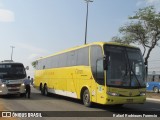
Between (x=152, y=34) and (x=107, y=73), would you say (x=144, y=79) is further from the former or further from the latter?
(x=152, y=34)

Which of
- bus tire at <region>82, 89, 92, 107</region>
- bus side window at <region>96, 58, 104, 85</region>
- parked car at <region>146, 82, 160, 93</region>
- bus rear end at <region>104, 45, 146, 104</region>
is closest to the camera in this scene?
bus rear end at <region>104, 45, 146, 104</region>

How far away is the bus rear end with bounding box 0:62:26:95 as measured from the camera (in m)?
23.0

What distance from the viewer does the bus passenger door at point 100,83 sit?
52.1ft

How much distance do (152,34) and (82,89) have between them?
2137 cm

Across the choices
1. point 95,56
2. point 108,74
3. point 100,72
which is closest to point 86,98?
point 100,72

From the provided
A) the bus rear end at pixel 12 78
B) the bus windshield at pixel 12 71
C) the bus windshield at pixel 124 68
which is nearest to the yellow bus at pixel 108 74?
the bus windshield at pixel 124 68

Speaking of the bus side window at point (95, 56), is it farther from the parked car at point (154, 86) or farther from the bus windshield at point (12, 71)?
the parked car at point (154, 86)

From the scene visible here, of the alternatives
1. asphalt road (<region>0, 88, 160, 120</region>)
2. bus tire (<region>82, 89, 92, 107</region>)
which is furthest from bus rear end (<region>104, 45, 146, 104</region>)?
bus tire (<region>82, 89, 92, 107</region>)

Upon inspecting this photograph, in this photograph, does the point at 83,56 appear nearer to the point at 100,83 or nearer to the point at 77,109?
the point at 100,83

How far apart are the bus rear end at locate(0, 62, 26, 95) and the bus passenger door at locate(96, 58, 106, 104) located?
338 inches

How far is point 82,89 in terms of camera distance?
61.4 ft

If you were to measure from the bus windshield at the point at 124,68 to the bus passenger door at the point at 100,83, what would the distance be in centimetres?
38

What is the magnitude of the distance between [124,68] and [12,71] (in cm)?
1086

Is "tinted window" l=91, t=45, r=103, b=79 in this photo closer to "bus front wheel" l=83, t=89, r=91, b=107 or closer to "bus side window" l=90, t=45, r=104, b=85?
"bus side window" l=90, t=45, r=104, b=85
